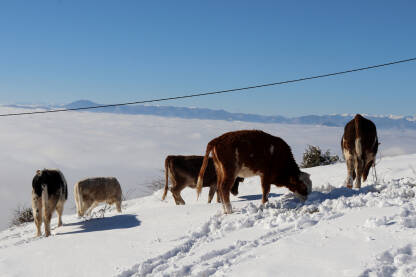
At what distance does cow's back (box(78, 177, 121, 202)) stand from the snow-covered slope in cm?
423

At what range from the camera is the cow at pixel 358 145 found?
8.38 metres

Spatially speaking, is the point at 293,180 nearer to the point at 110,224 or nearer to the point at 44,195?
the point at 110,224

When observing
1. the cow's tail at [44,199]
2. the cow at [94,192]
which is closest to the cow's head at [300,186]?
the cow's tail at [44,199]

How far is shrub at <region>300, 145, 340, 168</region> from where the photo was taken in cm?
2031

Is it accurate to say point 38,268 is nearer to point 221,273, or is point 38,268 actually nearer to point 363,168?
point 221,273

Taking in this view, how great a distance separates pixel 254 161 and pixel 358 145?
3.02 meters

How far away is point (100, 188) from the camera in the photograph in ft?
38.9

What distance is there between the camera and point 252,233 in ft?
16.6

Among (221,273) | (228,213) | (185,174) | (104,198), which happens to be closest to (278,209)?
(228,213)

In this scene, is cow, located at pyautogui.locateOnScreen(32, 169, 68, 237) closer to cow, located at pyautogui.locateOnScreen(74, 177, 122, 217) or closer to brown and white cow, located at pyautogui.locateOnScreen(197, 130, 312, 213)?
cow, located at pyautogui.locateOnScreen(74, 177, 122, 217)

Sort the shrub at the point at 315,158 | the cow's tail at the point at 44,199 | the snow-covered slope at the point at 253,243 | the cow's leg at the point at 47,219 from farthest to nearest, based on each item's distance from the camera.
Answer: the shrub at the point at 315,158
the cow's tail at the point at 44,199
the cow's leg at the point at 47,219
the snow-covered slope at the point at 253,243

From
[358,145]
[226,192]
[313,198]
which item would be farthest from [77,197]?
[358,145]

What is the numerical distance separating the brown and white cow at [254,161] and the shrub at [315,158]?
45.0 ft

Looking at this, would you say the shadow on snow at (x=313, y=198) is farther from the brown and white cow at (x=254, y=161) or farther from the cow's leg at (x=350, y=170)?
the cow's leg at (x=350, y=170)
